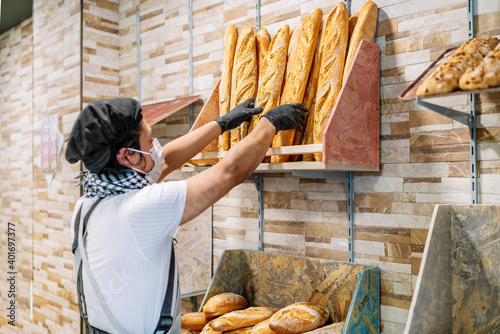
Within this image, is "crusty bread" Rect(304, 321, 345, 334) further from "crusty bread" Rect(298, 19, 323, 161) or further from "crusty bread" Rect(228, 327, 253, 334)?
"crusty bread" Rect(298, 19, 323, 161)

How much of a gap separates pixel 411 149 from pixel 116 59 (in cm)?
241

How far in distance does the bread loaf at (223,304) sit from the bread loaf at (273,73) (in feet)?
2.93

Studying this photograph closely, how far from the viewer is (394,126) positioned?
6.50ft

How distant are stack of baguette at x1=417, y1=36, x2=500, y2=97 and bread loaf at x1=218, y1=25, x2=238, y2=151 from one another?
1.10 m

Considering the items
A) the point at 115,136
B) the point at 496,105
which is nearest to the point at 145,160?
the point at 115,136

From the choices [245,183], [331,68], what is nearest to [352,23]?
[331,68]

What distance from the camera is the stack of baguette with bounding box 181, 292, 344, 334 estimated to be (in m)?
1.89

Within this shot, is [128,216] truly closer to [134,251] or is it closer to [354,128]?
[134,251]

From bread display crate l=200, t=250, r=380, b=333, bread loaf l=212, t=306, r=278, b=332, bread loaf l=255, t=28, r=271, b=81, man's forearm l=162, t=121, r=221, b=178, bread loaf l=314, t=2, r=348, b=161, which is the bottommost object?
bread loaf l=212, t=306, r=278, b=332

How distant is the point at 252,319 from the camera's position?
6.98 ft

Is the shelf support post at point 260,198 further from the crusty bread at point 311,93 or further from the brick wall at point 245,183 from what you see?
the crusty bread at point 311,93

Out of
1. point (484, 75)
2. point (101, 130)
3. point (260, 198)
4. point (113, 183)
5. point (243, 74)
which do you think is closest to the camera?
point (484, 75)

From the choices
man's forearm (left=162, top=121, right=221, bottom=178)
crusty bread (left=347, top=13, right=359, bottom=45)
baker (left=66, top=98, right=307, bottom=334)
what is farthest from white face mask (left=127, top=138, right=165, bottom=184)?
crusty bread (left=347, top=13, right=359, bottom=45)

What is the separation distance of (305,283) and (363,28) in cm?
121
